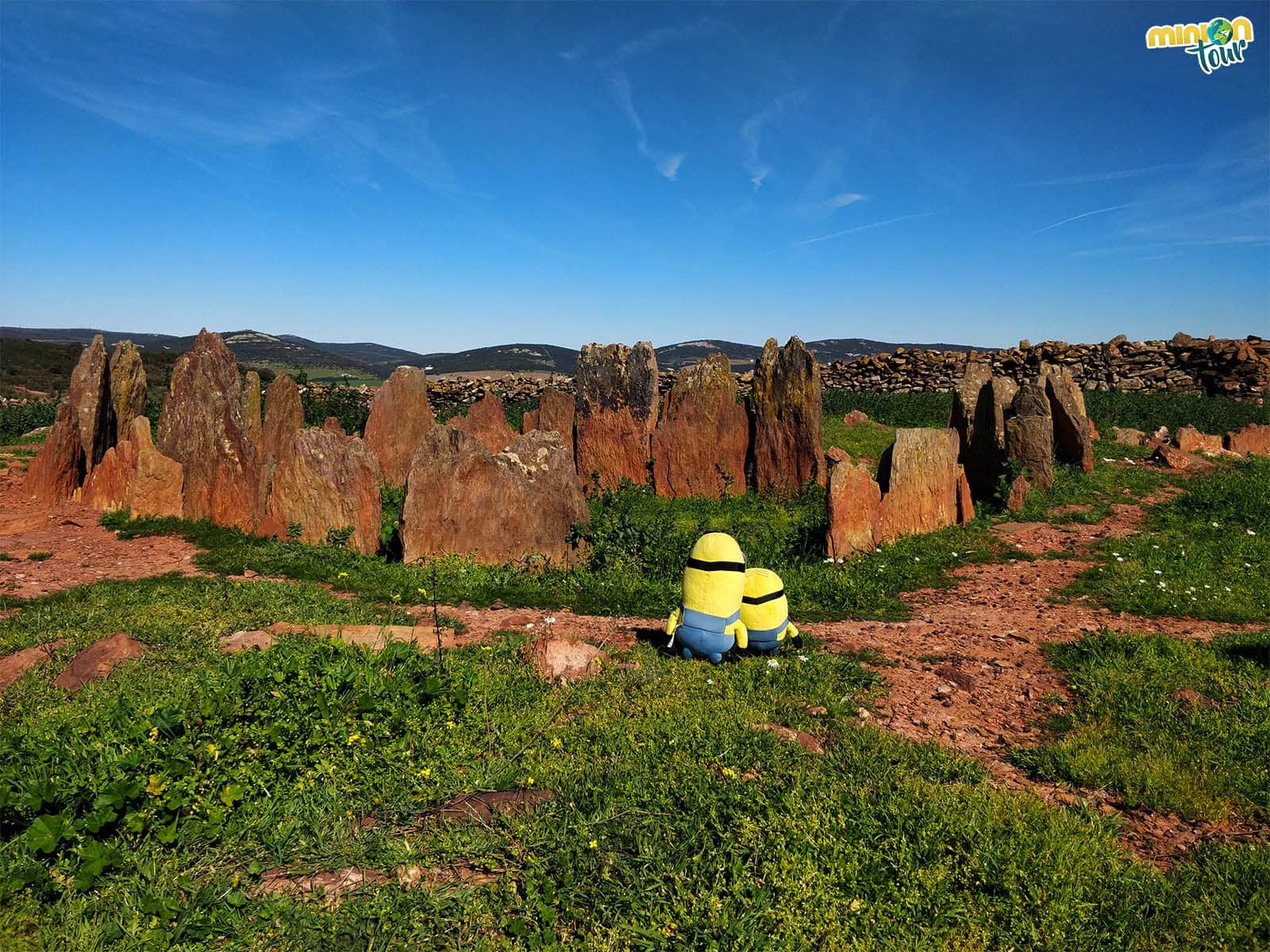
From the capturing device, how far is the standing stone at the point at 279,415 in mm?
13445

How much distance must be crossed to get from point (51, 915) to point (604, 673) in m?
3.24

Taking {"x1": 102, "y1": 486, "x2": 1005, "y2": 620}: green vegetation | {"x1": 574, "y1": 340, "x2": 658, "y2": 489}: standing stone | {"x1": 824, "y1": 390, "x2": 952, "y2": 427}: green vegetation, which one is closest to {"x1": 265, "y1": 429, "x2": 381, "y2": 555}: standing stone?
{"x1": 102, "y1": 486, "x2": 1005, "y2": 620}: green vegetation

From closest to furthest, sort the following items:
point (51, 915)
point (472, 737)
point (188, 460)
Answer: point (51, 915), point (472, 737), point (188, 460)

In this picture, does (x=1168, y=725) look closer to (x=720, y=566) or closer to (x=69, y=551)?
(x=720, y=566)

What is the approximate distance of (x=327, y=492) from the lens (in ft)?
30.6

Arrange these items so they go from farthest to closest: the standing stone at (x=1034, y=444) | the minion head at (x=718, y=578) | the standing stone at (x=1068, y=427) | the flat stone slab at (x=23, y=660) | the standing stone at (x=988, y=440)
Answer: the standing stone at (x=1068, y=427)
the standing stone at (x=988, y=440)
the standing stone at (x=1034, y=444)
the minion head at (x=718, y=578)
the flat stone slab at (x=23, y=660)

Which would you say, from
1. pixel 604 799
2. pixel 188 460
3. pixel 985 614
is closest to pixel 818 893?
pixel 604 799

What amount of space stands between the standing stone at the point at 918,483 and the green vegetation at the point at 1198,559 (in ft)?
6.23

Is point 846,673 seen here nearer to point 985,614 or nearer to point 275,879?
point 985,614

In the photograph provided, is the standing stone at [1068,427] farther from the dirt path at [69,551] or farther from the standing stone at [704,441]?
the dirt path at [69,551]

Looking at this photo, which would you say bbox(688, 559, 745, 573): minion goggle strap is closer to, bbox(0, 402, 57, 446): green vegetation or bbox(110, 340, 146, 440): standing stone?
bbox(110, 340, 146, 440): standing stone

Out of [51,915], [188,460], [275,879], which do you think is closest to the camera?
[51,915]

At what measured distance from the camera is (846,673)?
5.41 m

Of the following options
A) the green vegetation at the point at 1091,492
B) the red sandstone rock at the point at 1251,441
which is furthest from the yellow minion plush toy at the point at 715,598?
the red sandstone rock at the point at 1251,441
